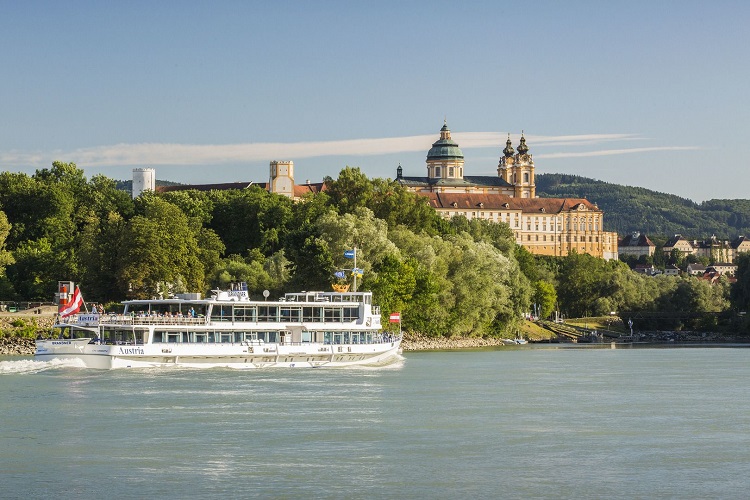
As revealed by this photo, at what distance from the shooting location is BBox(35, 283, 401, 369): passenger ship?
62000 mm

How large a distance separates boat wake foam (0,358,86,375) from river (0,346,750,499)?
131 millimetres

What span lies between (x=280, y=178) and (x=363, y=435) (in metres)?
146

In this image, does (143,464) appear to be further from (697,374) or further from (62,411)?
(697,374)

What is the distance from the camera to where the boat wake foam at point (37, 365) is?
60.0 m

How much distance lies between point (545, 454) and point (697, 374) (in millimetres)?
34257

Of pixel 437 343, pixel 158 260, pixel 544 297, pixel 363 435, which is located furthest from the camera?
pixel 544 297

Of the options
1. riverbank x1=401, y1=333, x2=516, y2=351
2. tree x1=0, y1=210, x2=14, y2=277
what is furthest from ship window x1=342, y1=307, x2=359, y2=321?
tree x1=0, y1=210, x2=14, y2=277

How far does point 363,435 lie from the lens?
4053 centimetres

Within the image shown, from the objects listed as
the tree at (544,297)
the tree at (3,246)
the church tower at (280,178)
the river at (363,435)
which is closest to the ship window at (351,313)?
the river at (363,435)

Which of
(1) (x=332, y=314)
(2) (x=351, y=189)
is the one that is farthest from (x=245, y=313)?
(2) (x=351, y=189)

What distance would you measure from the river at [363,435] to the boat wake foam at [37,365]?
13 cm

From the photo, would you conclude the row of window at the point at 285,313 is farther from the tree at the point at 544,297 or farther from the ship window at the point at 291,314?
the tree at the point at 544,297

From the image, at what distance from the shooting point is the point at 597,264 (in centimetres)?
18225

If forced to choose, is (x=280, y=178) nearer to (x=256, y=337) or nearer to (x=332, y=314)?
(x=332, y=314)
